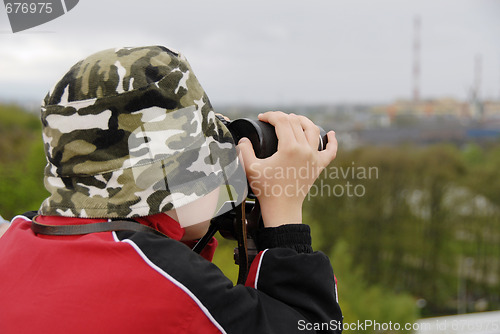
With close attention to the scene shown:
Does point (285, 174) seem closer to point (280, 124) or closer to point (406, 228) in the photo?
point (280, 124)

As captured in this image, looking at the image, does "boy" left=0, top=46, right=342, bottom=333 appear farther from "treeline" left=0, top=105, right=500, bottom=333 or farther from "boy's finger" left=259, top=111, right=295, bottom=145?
"treeline" left=0, top=105, right=500, bottom=333

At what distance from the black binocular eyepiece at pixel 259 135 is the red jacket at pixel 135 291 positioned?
18cm

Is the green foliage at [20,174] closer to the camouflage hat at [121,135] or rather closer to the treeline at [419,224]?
the camouflage hat at [121,135]

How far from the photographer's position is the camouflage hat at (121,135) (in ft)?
2.02

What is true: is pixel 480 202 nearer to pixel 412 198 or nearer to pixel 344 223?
pixel 412 198

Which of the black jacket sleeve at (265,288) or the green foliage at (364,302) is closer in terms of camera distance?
the black jacket sleeve at (265,288)

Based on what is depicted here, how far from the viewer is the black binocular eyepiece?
747 mm

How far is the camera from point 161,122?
0.63 meters

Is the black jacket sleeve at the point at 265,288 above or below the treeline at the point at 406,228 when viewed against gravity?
above

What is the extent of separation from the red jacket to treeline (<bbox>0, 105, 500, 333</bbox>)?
14.4 metres

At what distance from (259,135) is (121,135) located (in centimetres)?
21

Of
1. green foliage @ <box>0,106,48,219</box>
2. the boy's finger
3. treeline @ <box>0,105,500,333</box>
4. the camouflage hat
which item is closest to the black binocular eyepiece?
the boy's finger

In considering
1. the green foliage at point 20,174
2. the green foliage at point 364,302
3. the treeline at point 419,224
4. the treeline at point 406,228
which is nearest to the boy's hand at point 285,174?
the green foliage at point 20,174

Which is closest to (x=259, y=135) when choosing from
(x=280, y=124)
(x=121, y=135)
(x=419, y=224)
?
(x=280, y=124)
